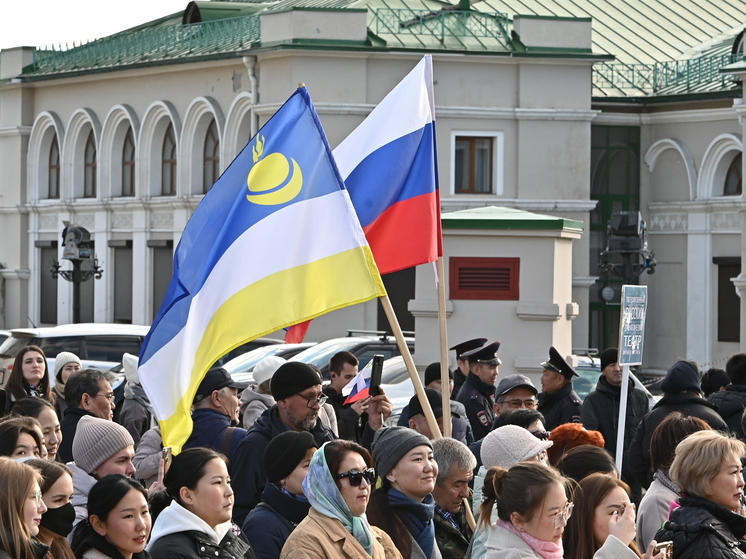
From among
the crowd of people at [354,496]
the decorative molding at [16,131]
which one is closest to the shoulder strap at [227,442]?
the crowd of people at [354,496]

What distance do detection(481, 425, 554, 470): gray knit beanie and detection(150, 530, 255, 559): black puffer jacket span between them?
4.73 ft

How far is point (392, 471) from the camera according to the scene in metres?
6.59

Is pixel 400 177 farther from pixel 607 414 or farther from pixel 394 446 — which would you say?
pixel 394 446

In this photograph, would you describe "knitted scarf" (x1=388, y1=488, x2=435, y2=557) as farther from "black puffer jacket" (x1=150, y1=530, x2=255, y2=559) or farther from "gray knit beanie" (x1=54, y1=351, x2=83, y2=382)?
"gray knit beanie" (x1=54, y1=351, x2=83, y2=382)

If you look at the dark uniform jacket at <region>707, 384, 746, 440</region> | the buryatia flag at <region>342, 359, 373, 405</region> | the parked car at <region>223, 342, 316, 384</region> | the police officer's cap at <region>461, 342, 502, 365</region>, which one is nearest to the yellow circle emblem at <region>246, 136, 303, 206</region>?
the buryatia flag at <region>342, 359, 373, 405</region>

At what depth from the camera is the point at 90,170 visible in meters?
43.3

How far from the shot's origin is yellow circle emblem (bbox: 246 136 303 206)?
816 centimetres

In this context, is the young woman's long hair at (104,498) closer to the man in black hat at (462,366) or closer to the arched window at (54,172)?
the man in black hat at (462,366)

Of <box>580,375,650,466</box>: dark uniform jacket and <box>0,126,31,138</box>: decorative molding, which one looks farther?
<box>0,126,31,138</box>: decorative molding

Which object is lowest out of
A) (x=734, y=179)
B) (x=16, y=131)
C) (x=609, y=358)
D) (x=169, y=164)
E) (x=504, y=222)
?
(x=609, y=358)

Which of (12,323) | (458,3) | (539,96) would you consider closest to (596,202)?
(539,96)

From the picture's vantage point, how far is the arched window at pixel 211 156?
3784cm

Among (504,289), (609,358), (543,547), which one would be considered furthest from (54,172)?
(543,547)

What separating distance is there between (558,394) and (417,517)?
503 centimetres
